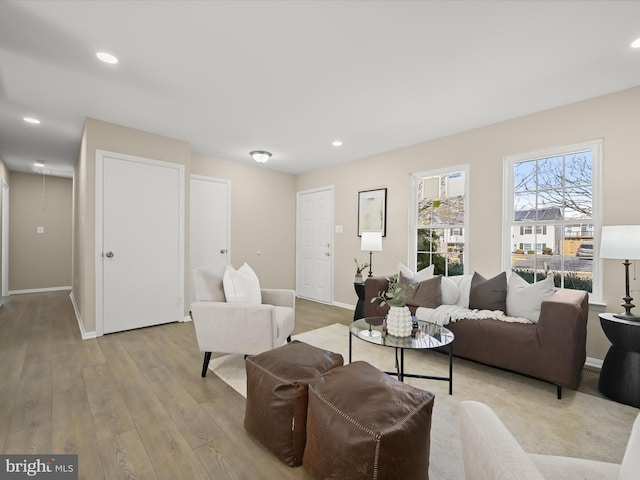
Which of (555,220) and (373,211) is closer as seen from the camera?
(555,220)

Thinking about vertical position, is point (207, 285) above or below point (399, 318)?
above

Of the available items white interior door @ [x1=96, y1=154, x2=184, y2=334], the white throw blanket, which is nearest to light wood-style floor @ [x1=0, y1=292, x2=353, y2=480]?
white interior door @ [x1=96, y1=154, x2=184, y2=334]

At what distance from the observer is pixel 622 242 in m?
2.34

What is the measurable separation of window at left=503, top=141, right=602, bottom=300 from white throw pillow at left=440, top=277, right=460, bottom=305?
28.9 inches

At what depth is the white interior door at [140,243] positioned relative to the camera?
3586 mm

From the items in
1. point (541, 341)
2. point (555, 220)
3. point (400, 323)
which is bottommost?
point (541, 341)

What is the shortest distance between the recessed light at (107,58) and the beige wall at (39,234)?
19.3ft

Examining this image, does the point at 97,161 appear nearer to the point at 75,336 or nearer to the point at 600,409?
the point at 75,336

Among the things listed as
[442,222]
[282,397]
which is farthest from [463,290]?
[282,397]

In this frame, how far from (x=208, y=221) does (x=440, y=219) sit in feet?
11.8

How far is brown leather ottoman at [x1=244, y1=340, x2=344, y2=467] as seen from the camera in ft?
5.12

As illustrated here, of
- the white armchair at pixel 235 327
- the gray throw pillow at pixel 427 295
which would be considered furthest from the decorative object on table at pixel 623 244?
the white armchair at pixel 235 327

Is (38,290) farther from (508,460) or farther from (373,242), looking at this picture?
(508,460)

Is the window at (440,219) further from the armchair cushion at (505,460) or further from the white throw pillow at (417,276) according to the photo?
the armchair cushion at (505,460)
